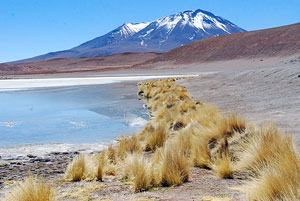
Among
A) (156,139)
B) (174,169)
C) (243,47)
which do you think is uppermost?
(243,47)

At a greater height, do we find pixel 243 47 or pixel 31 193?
pixel 243 47

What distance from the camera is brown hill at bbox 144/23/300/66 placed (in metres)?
73.0

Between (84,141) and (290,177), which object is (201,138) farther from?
(84,141)

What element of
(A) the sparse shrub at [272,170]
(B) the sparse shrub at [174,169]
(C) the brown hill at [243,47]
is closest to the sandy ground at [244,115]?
(B) the sparse shrub at [174,169]

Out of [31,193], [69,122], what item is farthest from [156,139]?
[69,122]

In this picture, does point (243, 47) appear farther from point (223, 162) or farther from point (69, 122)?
point (223, 162)

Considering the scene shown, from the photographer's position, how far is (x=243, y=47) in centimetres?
8075

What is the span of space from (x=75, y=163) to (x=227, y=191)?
2.33 meters

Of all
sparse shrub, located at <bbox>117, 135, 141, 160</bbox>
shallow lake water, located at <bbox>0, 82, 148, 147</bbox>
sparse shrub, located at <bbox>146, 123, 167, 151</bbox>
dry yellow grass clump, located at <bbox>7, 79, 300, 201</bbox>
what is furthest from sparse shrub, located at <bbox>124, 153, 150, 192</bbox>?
shallow lake water, located at <bbox>0, 82, 148, 147</bbox>

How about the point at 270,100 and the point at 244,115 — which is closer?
the point at 244,115

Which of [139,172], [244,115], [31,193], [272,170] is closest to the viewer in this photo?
[272,170]

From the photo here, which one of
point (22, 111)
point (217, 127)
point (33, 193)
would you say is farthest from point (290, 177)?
point (22, 111)

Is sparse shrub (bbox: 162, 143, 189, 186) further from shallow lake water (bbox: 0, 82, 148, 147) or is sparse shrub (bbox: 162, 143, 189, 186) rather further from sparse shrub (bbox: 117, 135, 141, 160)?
shallow lake water (bbox: 0, 82, 148, 147)

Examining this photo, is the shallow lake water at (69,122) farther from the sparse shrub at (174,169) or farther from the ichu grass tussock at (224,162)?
the sparse shrub at (174,169)
